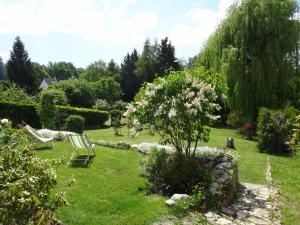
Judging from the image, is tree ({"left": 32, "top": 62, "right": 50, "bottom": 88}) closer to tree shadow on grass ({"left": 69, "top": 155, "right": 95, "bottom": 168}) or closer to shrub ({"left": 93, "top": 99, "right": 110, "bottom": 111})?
shrub ({"left": 93, "top": 99, "right": 110, "bottom": 111})

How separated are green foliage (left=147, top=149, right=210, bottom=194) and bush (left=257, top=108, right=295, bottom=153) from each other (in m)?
7.98

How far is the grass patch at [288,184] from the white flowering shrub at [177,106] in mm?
2560

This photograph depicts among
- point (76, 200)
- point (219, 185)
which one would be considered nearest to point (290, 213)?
point (219, 185)

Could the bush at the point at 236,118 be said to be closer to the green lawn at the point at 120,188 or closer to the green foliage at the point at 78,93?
the green lawn at the point at 120,188

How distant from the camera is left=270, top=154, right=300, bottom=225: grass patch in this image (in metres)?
7.80

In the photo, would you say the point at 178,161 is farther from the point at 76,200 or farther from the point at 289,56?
the point at 289,56

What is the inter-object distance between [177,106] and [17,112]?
13834mm

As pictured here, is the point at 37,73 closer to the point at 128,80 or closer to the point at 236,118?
the point at 128,80

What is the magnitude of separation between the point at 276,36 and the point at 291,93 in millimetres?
3385

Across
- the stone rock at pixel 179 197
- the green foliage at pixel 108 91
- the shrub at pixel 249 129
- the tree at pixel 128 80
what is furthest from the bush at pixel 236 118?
the tree at pixel 128 80

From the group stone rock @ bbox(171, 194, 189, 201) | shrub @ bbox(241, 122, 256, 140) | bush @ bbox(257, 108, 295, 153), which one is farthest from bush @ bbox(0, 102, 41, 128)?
stone rock @ bbox(171, 194, 189, 201)

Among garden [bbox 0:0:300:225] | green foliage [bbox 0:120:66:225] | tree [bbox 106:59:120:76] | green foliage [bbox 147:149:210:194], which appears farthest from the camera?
tree [bbox 106:59:120:76]

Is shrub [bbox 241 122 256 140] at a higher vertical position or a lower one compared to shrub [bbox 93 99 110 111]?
lower

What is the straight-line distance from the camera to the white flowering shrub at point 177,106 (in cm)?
845
